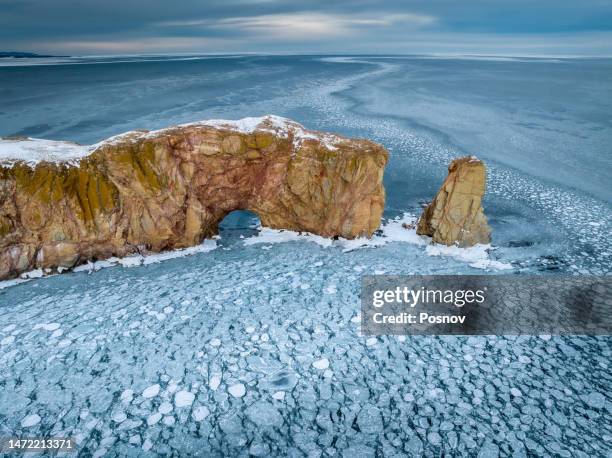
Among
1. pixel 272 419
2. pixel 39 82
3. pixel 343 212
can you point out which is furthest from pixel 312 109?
pixel 39 82

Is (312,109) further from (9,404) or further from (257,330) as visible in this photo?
(9,404)

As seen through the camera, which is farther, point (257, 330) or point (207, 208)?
point (207, 208)

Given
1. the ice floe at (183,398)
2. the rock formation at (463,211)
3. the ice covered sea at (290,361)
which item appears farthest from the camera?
the rock formation at (463,211)

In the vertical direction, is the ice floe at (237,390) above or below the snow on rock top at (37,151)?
below

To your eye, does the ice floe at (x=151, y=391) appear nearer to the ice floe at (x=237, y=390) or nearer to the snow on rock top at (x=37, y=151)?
the ice floe at (x=237, y=390)

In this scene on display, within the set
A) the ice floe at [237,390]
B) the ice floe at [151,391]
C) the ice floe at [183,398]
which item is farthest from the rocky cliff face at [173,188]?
the ice floe at [237,390]

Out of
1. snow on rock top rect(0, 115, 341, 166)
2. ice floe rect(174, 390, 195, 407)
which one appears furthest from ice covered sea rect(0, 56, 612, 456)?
snow on rock top rect(0, 115, 341, 166)

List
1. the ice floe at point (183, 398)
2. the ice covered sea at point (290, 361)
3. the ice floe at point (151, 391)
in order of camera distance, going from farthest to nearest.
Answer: the ice floe at point (151, 391) → the ice floe at point (183, 398) → the ice covered sea at point (290, 361)

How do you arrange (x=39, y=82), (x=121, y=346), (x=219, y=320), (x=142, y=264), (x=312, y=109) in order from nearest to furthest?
(x=121, y=346), (x=219, y=320), (x=142, y=264), (x=312, y=109), (x=39, y=82)
